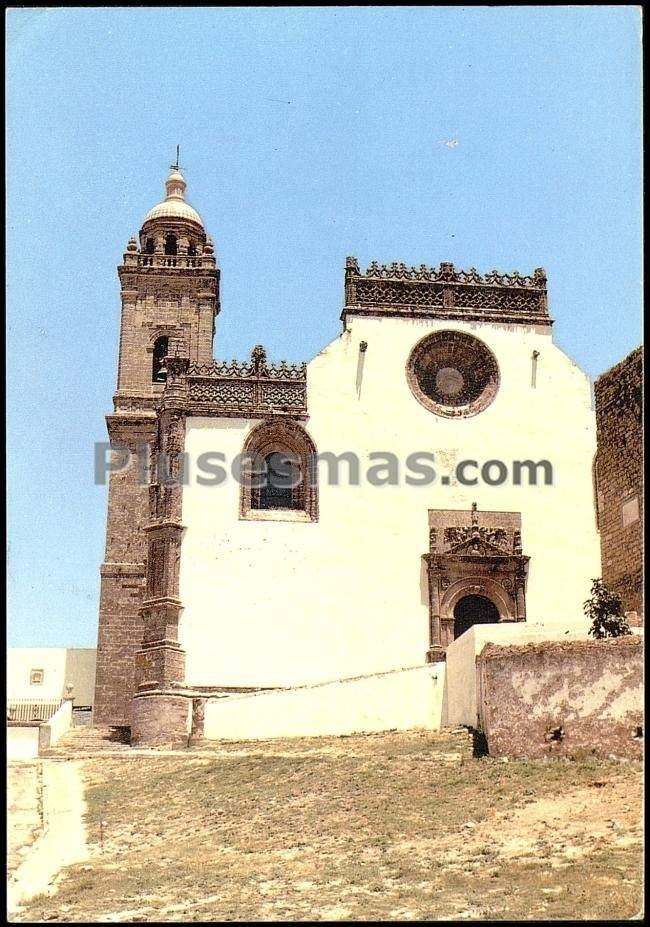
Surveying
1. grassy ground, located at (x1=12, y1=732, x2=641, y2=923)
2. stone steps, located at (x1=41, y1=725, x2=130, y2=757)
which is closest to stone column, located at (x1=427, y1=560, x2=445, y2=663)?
grassy ground, located at (x1=12, y1=732, x2=641, y2=923)

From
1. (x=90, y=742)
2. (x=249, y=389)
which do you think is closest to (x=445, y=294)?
(x=249, y=389)

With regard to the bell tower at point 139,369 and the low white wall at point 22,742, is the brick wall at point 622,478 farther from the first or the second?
the bell tower at point 139,369

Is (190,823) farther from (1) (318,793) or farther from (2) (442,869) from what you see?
(2) (442,869)

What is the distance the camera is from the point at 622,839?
48.9 feet

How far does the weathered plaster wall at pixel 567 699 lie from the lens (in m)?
19.1

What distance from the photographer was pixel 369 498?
31547mm

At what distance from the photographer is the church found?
30.0 m

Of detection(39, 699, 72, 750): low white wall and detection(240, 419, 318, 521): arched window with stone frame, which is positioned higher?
detection(240, 419, 318, 521): arched window with stone frame

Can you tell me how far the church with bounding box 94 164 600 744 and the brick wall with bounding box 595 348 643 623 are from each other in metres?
6.79

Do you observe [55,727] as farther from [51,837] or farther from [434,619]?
→ [51,837]

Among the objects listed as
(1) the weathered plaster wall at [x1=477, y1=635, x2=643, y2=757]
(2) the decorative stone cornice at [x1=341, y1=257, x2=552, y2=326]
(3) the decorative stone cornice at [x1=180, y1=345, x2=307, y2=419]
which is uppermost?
(2) the decorative stone cornice at [x1=341, y1=257, x2=552, y2=326]

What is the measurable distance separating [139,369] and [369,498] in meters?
12.7

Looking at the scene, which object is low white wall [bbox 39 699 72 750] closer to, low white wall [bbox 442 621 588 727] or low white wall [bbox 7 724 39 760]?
low white wall [bbox 7 724 39 760]

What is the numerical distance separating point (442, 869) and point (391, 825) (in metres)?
2.37
